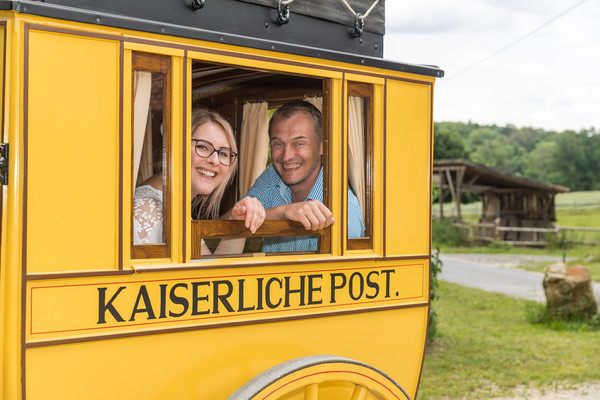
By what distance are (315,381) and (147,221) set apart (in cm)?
89

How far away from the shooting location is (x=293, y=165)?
327cm

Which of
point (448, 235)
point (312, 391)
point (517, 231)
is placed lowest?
point (448, 235)

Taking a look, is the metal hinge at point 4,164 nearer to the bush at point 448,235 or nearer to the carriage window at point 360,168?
the carriage window at point 360,168

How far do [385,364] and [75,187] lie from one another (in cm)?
160

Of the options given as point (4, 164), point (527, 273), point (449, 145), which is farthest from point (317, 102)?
point (449, 145)

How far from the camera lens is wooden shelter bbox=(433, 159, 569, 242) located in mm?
21098

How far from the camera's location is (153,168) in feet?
10.4

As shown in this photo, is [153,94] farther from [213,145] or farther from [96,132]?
[213,145]

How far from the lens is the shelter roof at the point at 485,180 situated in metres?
20.4

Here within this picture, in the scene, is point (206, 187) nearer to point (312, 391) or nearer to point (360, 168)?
point (360, 168)

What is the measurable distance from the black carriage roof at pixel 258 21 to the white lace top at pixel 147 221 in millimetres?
667

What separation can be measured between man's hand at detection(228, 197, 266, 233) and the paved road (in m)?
8.75

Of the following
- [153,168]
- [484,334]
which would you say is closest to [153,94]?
[153,168]

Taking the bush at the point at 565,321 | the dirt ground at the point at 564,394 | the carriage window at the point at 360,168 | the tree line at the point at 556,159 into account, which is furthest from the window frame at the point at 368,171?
the tree line at the point at 556,159
